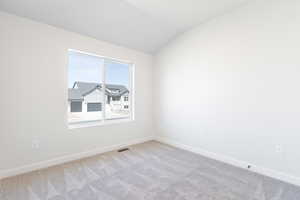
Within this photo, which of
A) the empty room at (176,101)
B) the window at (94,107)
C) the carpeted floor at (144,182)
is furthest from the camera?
the window at (94,107)

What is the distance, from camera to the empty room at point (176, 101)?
6.84ft

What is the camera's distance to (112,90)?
139 inches

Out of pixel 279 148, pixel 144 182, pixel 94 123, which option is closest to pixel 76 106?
pixel 94 123

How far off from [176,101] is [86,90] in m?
2.11

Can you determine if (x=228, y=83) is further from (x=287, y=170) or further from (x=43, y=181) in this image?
(x=43, y=181)

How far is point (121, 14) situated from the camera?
2.66 metres

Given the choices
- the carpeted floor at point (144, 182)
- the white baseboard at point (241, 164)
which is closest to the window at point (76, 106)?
the carpeted floor at point (144, 182)

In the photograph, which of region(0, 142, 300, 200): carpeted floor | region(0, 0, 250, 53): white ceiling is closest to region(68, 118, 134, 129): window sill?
region(0, 142, 300, 200): carpeted floor

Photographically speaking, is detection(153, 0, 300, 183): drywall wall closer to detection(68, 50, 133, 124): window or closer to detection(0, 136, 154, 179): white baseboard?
detection(68, 50, 133, 124): window

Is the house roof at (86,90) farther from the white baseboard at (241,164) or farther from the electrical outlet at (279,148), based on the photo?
the electrical outlet at (279,148)

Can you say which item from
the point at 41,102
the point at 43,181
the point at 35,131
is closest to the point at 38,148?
the point at 35,131

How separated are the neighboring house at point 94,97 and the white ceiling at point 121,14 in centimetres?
105

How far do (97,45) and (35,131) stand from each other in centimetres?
197

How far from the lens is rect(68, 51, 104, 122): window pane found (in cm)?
290
